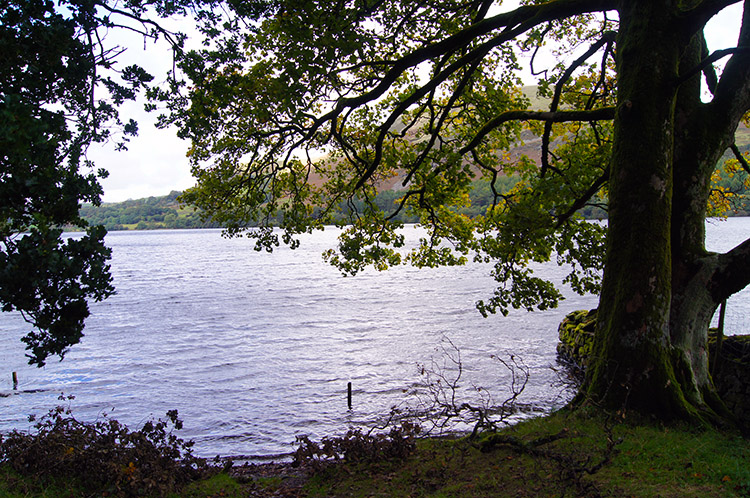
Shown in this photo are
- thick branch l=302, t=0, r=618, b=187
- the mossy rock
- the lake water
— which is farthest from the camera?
the mossy rock

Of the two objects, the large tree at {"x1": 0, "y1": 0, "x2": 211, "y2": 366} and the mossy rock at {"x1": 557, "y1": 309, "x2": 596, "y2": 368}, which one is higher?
the large tree at {"x1": 0, "y1": 0, "x2": 211, "y2": 366}

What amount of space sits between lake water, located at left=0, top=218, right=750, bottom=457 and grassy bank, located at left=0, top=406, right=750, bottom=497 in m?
4.45

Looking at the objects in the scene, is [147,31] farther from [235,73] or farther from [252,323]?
[252,323]

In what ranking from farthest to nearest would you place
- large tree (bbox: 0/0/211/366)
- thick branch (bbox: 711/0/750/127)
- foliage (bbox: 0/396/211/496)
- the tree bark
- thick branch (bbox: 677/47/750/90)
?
1. thick branch (bbox: 711/0/750/127)
2. the tree bark
3. thick branch (bbox: 677/47/750/90)
4. foliage (bbox: 0/396/211/496)
5. large tree (bbox: 0/0/211/366)

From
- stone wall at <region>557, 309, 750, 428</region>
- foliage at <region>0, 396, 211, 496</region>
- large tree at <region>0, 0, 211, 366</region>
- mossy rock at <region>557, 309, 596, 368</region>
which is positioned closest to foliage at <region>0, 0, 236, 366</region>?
large tree at <region>0, 0, 211, 366</region>

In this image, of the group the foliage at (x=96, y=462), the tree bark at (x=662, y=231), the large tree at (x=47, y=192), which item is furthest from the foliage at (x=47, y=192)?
the tree bark at (x=662, y=231)

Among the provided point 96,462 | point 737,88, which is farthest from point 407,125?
point 96,462

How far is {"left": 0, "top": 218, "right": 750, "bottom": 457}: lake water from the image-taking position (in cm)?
1511

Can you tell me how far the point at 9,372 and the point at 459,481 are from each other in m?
21.6

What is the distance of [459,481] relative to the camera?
22.9ft

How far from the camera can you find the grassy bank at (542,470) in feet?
19.8

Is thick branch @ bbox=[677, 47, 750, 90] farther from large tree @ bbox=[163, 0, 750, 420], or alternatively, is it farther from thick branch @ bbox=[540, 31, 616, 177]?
thick branch @ bbox=[540, 31, 616, 177]

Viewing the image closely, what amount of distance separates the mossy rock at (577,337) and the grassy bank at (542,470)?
1030cm

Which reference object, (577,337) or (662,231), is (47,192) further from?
(577,337)
